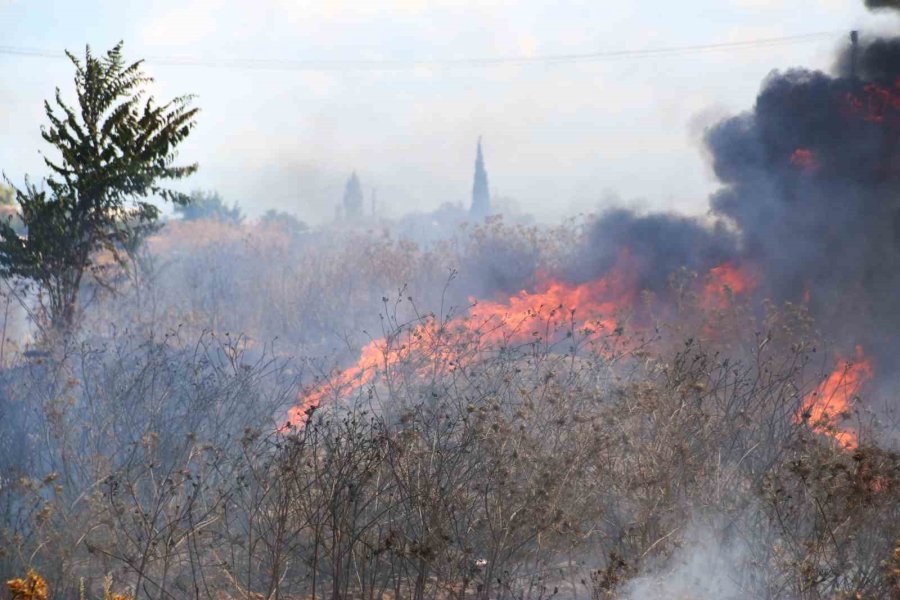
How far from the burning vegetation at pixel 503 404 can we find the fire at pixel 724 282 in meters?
0.07

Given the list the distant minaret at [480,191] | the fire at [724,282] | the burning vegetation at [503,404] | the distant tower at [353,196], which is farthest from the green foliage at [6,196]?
the distant tower at [353,196]

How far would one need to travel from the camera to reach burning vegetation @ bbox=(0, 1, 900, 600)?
7.18 metres

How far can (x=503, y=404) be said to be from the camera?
10.1 metres

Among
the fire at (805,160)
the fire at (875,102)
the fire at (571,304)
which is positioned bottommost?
the fire at (571,304)

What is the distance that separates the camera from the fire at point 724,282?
18188mm

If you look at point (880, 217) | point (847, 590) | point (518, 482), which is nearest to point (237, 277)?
point (880, 217)

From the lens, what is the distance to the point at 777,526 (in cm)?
759

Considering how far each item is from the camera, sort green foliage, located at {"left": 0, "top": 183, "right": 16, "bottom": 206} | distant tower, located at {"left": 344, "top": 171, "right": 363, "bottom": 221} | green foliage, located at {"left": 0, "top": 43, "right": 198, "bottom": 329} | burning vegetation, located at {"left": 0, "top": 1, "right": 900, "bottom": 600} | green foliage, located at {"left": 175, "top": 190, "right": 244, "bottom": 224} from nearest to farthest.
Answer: burning vegetation, located at {"left": 0, "top": 1, "right": 900, "bottom": 600} < green foliage, located at {"left": 0, "top": 43, "right": 198, "bottom": 329} < green foliage, located at {"left": 0, "top": 183, "right": 16, "bottom": 206} < green foliage, located at {"left": 175, "top": 190, "right": 244, "bottom": 224} < distant tower, located at {"left": 344, "top": 171, "right": 363, "bottom": 221}

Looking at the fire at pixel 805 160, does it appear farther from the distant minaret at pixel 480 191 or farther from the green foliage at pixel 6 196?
the distant minaret at pixel 480 191

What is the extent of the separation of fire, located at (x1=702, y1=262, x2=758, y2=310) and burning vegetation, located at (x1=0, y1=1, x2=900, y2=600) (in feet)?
0.23

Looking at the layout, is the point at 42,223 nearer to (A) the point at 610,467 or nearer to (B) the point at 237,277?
(A) the point at 610,467

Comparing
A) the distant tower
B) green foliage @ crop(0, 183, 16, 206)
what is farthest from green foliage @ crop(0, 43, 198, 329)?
the distant tower

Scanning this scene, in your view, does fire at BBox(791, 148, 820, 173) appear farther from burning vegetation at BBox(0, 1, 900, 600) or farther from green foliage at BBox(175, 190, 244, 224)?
green foliage at BBox(175, 190, 244, 224)

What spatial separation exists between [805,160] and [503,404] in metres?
11.9
